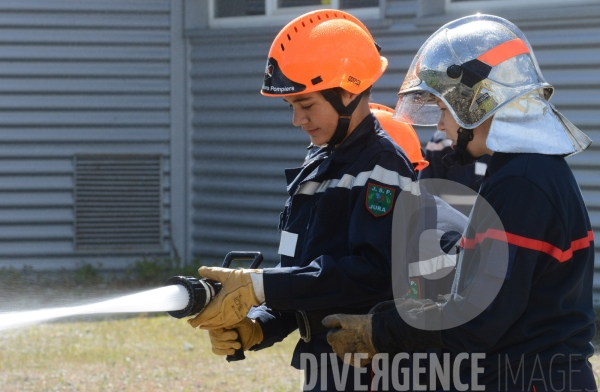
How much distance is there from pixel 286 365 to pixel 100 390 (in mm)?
1347

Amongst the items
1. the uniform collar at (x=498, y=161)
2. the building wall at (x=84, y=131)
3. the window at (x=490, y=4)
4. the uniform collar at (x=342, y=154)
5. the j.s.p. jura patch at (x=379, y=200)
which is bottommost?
the building wall at (x=84, y=131)

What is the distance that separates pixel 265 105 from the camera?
9242 mm

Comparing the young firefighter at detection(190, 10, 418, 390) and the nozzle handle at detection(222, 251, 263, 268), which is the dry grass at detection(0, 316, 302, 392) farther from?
the young firefighter at detection(190, 10, 418, 390)

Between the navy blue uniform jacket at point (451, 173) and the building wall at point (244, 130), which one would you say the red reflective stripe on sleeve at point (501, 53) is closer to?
the navy blue uniform jacket at point (451, 173)

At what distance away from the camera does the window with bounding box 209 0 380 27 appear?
884 cm

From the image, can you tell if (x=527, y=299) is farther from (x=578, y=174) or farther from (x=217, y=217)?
(x=217, y=217)

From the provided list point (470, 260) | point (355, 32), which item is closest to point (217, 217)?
point (355, 32)

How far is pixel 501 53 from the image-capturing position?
106 inches

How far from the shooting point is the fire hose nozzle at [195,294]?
287 cm

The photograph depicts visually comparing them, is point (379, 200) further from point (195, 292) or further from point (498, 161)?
point (195, 292)

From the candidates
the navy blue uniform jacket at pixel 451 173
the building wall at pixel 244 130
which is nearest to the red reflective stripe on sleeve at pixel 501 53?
the navy blue uniform jacket at pixel 451 173

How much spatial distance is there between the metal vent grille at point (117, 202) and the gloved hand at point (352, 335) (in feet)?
23.3

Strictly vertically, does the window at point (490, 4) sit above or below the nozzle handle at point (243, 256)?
above

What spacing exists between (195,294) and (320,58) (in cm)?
95
